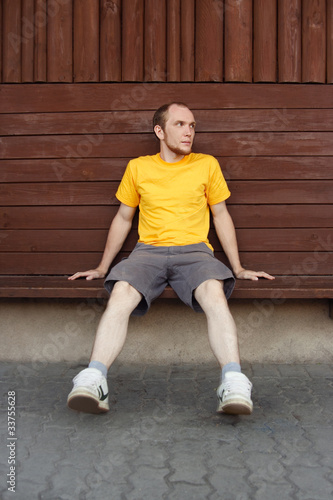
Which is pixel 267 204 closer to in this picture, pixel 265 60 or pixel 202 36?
pixel 265 60

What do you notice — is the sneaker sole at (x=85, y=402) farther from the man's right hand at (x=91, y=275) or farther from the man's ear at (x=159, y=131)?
the man's ear at (x=159, y=131)

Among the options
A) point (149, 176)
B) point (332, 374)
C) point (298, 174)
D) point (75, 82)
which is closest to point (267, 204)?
point (298, 174)

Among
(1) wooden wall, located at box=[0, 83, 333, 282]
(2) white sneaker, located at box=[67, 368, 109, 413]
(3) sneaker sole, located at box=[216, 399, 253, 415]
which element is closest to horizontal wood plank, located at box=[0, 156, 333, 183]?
(1) wooden wall, located at box=[0, 83, 333, 282]

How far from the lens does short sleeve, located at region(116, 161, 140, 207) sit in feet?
13.1

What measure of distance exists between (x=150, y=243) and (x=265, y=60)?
1767 millimetres

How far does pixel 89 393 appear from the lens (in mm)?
2752

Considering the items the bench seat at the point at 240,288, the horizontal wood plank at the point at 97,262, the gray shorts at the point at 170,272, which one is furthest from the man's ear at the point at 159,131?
the bench seat at the point at 240,288

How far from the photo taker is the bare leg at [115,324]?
299 cm

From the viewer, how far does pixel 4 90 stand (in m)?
4.41

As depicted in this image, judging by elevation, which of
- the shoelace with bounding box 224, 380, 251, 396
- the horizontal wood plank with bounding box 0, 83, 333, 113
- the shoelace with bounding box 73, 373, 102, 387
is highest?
the horizontal wood plank with bounding box 0, 83, 333, 113

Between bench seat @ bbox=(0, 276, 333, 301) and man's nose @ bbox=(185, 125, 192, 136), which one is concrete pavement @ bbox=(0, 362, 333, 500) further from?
man's nose @ bbox=(185, 125, 192, 136)

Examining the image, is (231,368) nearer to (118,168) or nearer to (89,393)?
(89,393)

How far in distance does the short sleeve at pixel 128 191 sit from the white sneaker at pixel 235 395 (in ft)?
5.50

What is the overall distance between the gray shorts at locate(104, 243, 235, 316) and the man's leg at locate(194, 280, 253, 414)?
0.32 feet
